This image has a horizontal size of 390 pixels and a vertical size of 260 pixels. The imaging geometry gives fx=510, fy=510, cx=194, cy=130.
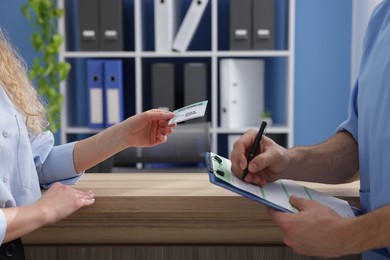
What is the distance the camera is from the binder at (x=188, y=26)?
3062 millimetres

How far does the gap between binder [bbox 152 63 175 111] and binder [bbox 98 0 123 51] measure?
27 cm

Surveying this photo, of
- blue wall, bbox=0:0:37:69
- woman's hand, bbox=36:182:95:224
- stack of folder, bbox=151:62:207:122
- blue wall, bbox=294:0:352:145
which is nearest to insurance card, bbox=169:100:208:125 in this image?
woman's hand, bbox=36:182:95:224

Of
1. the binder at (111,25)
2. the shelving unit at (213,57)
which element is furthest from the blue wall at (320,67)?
the binder at (111,25)

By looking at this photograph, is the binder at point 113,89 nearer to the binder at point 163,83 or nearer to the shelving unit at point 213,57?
the shelving unit at point 213,57

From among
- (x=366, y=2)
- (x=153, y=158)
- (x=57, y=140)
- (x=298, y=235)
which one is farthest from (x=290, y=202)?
(x=57, y=140)

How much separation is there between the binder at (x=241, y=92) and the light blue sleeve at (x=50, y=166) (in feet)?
6.89

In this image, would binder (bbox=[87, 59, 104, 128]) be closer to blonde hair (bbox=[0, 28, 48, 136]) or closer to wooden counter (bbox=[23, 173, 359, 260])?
blonde hair (bbox=[0, 28, 48, 136])

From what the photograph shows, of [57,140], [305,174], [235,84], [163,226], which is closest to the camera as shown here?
[163,226]

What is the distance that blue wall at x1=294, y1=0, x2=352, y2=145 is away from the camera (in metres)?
3.36

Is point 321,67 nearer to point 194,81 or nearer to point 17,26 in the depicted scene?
point 194,81

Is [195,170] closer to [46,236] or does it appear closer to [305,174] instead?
[305,174]

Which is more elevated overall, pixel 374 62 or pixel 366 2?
pixel 366 2

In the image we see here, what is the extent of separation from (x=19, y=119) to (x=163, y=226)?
1.10ft

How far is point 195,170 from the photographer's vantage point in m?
2.08
